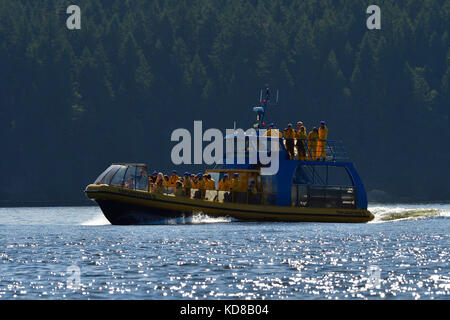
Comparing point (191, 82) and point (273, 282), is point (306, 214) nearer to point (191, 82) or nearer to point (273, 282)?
point (273, 282)

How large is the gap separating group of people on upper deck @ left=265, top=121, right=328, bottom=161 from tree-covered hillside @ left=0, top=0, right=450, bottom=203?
59.2 metres

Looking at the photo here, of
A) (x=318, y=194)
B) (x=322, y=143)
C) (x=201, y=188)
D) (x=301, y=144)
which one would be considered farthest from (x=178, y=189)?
(x=322, y=143)

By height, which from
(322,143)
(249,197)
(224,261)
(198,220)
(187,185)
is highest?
(322,143)

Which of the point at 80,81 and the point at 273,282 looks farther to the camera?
the point at 80,81

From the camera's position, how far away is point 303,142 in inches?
1704

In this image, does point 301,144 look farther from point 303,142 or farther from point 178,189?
point 178,189

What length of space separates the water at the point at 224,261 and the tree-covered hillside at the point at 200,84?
207 ft

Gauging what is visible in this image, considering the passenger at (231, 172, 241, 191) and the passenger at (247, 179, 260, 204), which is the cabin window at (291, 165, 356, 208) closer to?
the passenger at (247, 179, 260, 204)

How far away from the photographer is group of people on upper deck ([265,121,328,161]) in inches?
1697

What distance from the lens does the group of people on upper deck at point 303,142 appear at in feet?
141

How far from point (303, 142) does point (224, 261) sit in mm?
16140

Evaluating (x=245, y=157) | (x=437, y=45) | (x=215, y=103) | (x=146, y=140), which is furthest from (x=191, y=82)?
(x=245, y=157)

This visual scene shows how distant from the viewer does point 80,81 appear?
380 feet
